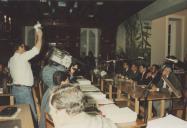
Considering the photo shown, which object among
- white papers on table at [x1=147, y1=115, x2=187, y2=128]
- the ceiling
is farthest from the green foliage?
white papers on table at [x1=147, y1=115, x2=187, y2=128]

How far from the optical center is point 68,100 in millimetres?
1415

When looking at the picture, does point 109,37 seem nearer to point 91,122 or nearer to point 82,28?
point 82,28

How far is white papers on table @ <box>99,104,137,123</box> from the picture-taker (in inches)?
92.3

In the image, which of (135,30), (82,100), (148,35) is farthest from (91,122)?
(135,30)

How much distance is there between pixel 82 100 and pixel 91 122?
12 centimetres

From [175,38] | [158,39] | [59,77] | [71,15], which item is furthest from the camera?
[71,15]

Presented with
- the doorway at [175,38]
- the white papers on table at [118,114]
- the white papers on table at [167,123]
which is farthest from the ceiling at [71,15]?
the white papers on table at [167,123]

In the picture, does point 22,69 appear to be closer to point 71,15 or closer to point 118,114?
point 118,114

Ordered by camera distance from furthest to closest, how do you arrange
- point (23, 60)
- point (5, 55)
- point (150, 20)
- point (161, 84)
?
1. point (5, 55)
2. point (150, 20)
3. point (161, 84)
4. point (23, 60)

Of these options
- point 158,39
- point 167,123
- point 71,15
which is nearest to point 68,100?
point 167,123

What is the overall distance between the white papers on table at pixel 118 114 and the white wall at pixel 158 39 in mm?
7994

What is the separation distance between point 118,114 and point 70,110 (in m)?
1.14

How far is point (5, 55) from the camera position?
41.1 feet

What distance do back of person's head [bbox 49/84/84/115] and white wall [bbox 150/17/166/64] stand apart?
9.25 metres
